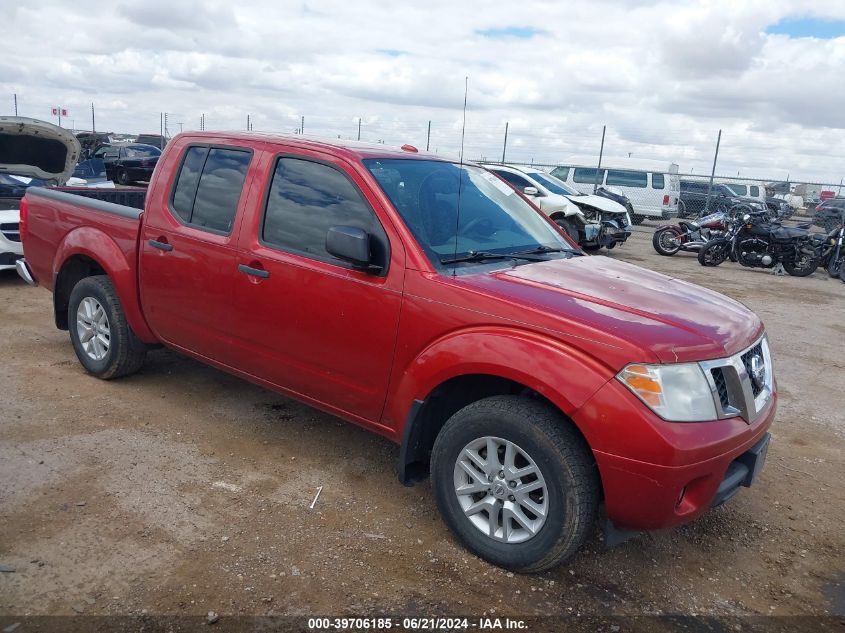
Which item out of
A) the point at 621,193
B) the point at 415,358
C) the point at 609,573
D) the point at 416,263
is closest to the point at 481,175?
the point at 416,263

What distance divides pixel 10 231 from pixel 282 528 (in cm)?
623

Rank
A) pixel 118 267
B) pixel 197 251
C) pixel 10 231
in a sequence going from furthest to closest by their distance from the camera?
pixel 10 231, pixel 118 267, pixel 197 251

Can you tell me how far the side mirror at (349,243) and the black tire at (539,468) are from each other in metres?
0.85

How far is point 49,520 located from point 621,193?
21335mm

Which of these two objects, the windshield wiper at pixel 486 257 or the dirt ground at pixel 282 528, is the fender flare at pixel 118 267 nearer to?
the dirt ground at pixel 282 528

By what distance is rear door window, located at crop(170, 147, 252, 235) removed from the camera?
4035 mm

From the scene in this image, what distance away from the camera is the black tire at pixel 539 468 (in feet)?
9.16

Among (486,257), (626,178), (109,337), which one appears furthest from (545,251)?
(626,178)

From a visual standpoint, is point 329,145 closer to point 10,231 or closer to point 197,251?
point 197,251

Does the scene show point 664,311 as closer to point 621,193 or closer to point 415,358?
point 415,358

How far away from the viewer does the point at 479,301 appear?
119 inches

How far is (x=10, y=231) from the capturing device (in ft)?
25.4

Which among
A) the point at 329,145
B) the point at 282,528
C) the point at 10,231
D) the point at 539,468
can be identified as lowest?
the point at 282,528

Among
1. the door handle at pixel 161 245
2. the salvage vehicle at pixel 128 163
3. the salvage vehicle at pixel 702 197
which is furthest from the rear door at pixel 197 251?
the salvage vehicle at pixel 702 197
